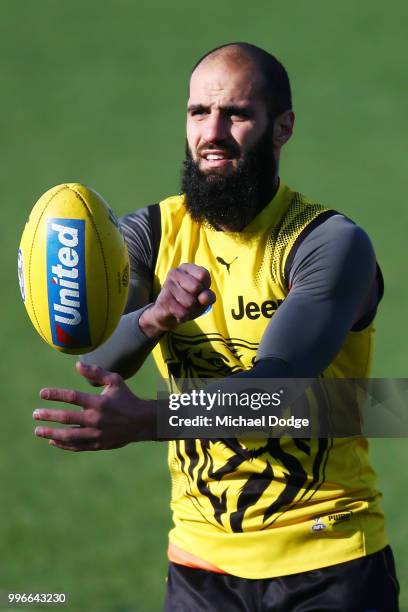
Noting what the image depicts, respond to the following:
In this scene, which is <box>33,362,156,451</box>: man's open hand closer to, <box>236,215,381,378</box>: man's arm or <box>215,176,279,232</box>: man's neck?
<box>236,215,381,378</box>: man's arm

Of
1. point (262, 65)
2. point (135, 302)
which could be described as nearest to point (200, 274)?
point (135, 302)

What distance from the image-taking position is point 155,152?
614 inches

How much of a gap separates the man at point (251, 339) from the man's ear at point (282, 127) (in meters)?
0.02

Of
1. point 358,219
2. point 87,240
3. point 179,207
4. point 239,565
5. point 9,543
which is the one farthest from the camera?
point 358,219

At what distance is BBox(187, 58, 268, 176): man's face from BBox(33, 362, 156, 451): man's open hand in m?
1.28

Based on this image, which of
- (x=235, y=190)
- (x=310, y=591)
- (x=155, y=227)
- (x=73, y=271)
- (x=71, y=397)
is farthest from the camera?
(x=155, y=227)

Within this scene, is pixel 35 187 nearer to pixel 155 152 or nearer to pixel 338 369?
pixel 155 152

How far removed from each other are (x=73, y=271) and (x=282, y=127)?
3.80 feet

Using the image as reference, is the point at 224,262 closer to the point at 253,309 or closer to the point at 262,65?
the point at 253,309

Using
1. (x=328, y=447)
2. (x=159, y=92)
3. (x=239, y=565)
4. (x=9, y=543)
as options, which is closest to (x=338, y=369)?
(x=328, y=447)

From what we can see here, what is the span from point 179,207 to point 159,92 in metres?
11.8

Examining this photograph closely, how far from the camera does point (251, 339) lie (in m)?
4.90

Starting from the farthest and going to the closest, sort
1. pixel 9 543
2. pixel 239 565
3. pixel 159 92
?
pixel 159 92, pixel 9 543, pixel 239 565

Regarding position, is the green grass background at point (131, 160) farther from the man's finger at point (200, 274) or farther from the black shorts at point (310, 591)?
the man's finger at point (200, 274)
